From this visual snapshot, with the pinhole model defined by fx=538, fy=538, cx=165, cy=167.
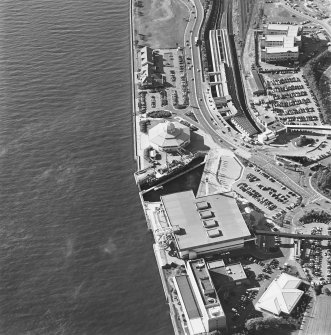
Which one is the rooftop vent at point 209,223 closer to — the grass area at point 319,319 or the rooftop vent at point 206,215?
the rooftop vent at point 206,215

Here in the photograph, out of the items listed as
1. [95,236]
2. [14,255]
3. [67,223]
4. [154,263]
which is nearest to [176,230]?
[154,263]

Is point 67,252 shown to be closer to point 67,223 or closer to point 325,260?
point 67,223

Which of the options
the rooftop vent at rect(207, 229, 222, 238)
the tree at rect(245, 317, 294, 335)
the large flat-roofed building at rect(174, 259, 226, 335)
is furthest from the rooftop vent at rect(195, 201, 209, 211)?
the tree at rect(245, 317, 294, 335)

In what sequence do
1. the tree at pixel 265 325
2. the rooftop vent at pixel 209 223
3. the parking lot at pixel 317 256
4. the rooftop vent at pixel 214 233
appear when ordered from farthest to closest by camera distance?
the rooftop vent at pixel 209 223, the rooftop vent at pixel 214 233, the parking lot at pixel 317 256, the tree at pixel 265 325

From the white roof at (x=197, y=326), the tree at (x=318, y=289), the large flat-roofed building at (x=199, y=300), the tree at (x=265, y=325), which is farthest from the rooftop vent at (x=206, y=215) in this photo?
the tree at (x=318, y=289)

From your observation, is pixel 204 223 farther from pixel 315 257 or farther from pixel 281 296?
pixel 315 257

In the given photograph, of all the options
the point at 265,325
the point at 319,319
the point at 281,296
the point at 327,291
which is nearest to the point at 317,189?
the point at 327,291
